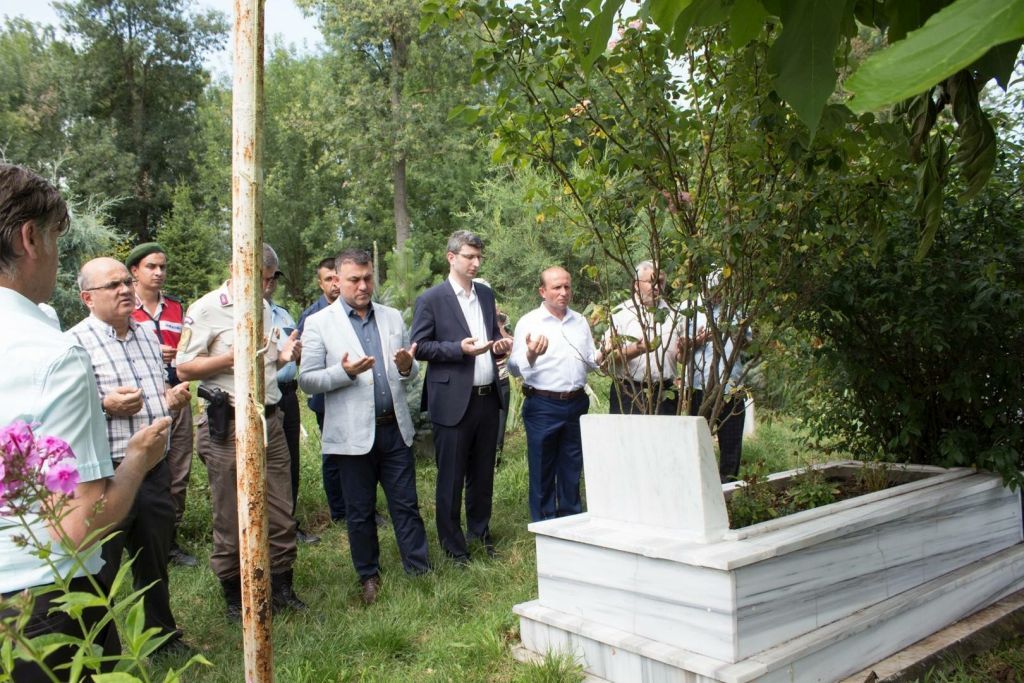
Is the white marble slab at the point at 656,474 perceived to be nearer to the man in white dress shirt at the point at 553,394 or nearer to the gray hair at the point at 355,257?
the man in white dress shirt at the point at 553,394

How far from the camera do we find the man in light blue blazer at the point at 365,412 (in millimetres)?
5043

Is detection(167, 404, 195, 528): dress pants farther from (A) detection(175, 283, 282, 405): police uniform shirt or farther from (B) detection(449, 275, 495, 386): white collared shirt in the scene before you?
(B) detection(449, 275, 495, 386): white collared shirt

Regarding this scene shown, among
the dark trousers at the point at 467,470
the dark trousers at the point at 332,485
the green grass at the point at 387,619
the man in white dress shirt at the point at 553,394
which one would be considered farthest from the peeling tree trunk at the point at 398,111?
the dark trousers at the point at 467,470

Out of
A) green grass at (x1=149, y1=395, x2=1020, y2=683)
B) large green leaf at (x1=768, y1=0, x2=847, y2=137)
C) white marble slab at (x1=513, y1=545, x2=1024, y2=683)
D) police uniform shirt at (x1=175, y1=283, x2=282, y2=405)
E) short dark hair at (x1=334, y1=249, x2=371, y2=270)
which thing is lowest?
green grass at (x1=149, y1=395, x2=1020, y2=683)

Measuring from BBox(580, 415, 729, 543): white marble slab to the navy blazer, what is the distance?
1.75m

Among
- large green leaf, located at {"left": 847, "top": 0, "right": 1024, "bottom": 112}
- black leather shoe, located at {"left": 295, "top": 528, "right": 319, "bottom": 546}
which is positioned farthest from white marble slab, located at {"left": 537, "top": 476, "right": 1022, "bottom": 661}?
black leather shoe, located at {"left": 295, "top": 528, "right": 319, "bottom": 546}

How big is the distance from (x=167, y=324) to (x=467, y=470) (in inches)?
96.7

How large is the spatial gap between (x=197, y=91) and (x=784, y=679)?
3918 cm

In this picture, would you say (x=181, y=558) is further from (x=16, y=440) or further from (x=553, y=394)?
(x=16, y=440)

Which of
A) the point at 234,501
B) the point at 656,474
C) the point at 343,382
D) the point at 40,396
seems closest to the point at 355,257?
the point at 343,382

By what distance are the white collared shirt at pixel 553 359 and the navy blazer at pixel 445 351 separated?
0.80 feet

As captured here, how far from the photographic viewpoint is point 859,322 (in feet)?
15.0

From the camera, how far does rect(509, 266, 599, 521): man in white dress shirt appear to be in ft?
19.2

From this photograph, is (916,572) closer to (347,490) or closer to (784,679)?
(784,679)
